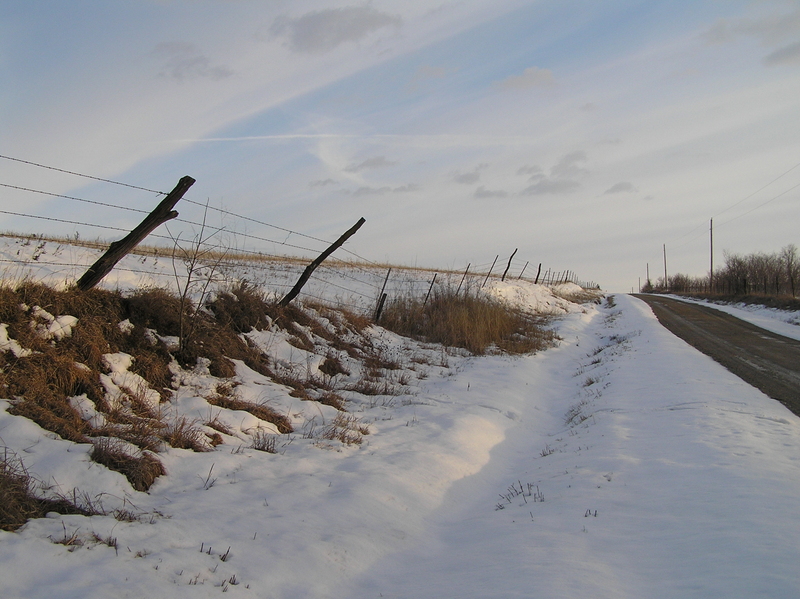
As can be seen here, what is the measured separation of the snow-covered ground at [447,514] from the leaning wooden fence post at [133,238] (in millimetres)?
1650

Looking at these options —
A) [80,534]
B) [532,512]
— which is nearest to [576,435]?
[532,512]

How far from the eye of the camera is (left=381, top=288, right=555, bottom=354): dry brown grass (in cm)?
1259

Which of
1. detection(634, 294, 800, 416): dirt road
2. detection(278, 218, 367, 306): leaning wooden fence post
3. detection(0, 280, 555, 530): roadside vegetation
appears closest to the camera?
detection(0, 280, 555, 530): roadside vegetation

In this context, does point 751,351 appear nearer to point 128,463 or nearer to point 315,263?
point 315,263

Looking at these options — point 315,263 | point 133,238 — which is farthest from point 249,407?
point 315,263

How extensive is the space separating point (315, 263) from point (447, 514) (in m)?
6.16

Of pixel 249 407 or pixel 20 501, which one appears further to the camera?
pixel 249 407

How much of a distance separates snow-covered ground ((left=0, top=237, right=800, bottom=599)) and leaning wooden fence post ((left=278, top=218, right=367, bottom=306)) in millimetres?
2792

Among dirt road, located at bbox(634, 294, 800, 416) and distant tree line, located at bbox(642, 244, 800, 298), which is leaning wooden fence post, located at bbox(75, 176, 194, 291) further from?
distant tree line, located at bbox(642, 244, 800, 298)

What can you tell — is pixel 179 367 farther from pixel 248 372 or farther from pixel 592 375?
pixel 592 375

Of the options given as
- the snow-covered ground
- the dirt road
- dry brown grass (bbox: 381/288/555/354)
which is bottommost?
the snow-covered ground

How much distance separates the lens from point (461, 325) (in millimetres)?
12914

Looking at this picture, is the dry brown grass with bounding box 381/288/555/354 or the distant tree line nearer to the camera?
the dry brown grass with bounding box 381/288/555/354

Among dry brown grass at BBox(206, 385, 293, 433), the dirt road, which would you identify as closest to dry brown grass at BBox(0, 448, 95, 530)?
dry brown grass at BBox(206, 385, 293, 433)
